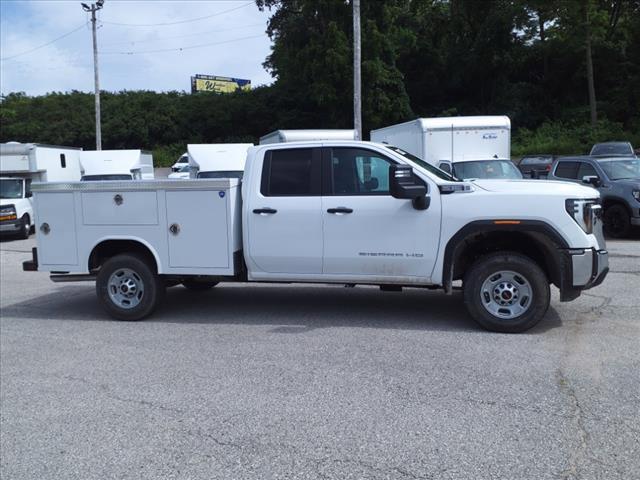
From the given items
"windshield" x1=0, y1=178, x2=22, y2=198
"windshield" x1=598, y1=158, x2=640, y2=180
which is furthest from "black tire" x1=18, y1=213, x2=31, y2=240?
"windshield" x1=598, y1=158, x2=640, y2=180

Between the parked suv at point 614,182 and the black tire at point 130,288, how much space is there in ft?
35.2

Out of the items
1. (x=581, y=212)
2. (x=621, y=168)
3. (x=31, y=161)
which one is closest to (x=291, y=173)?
(x=581, y=212)

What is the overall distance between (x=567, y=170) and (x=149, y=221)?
455 inches

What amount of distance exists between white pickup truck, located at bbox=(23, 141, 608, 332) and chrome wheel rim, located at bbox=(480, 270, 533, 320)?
0.04 ft

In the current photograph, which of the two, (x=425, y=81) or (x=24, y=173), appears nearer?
(x=24, y=173)

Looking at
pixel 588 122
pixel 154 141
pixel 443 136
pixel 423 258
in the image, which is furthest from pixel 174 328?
pixel 154 141

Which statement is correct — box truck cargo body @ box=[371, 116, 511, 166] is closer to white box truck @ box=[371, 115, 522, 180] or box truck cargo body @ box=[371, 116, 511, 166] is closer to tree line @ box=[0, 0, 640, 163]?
white box truck @ box=[371, 115, 522, 180]

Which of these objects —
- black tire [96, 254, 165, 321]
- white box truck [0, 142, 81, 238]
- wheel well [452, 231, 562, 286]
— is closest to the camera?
wheel well [452, 231, 562, 286]

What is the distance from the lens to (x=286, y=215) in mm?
7031

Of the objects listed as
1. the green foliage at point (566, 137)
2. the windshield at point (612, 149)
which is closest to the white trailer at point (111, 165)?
the windshield at point (612, 149)

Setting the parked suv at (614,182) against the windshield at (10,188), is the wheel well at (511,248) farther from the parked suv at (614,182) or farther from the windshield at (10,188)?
the windshield at (10,188)

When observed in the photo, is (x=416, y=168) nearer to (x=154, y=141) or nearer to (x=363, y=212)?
(x=363, y=212)

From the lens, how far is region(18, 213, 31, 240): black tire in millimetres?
19275

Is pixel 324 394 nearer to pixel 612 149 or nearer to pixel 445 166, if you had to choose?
pixel 445 166
